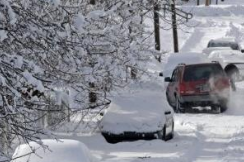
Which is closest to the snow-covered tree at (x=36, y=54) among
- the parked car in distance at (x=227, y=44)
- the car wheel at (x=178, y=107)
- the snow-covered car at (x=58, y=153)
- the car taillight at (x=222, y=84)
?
the snow-covered car at (x=58, y=153)

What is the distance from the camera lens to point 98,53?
10469 millimetres

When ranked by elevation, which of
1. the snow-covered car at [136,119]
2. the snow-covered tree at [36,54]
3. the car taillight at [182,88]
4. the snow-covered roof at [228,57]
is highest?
the snow-covered tree at [36,54]

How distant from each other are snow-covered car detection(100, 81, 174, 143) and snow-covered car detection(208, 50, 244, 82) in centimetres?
1415

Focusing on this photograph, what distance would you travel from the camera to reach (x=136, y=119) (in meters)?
15.3

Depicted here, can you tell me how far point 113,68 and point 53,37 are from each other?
3734 millimetres

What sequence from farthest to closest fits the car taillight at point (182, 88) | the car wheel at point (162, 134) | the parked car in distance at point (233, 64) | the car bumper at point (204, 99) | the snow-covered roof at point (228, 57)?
the snow-covered roof at point (228, 57) → the parked car in distance at point (233, 64) → the car taillight at point (182, 88) → the car bumper at point (204, 99) → the car wheel at point (162, 134)

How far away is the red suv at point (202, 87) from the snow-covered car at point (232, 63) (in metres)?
7.16

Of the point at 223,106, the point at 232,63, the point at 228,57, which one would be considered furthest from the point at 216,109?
the point at 228,57

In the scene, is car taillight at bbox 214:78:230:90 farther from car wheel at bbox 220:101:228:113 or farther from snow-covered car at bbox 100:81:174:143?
snow-covered car at bbox 100:81:174:143

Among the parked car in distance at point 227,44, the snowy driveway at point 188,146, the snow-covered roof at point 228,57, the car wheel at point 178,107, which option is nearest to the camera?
the snowy driveway at point 188,146

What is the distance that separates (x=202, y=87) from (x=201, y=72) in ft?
2.32

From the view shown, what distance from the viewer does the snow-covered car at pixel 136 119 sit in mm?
15211

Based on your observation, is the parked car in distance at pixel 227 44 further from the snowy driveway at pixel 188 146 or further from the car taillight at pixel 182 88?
the snowy driveway at pixel 188 146

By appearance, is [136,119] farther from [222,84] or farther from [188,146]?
[222,84]
